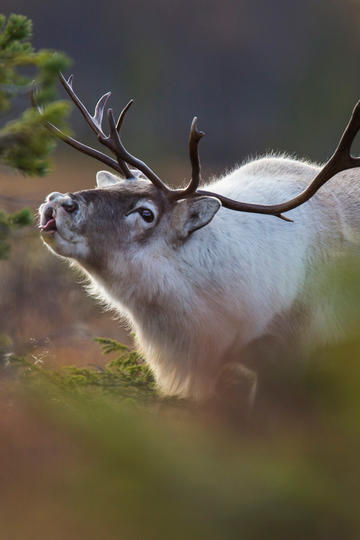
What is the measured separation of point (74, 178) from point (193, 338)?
5.44m

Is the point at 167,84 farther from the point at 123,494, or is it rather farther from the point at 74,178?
the point at 123,494

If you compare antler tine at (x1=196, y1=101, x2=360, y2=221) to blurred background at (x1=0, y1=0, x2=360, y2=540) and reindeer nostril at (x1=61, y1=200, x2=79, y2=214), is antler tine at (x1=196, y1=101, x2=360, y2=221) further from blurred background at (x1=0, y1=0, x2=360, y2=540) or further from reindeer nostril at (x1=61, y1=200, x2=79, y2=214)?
blurred background at (x1=0, y1=0, x2=360, y2=540)

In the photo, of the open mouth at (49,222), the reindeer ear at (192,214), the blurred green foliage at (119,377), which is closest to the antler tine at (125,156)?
the reindeer ear at (192,214)

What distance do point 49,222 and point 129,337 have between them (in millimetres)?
2895

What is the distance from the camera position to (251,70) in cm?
1328

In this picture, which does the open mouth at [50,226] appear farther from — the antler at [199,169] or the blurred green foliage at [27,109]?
the blurred green foliage at [27,109]

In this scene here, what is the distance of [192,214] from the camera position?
7.99 feet

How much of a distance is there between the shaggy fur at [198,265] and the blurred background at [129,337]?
0.50 m

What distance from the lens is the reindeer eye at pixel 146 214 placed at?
8.15 feet

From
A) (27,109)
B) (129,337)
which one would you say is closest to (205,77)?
(129,337)

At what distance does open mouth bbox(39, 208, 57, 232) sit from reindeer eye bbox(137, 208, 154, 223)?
12.1 inches

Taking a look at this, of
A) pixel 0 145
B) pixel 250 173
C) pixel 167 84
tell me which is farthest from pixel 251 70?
pixel 0 145

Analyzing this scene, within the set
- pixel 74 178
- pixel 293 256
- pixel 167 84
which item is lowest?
pixel 293 256

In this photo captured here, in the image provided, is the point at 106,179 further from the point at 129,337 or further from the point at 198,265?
the point at 129,337
